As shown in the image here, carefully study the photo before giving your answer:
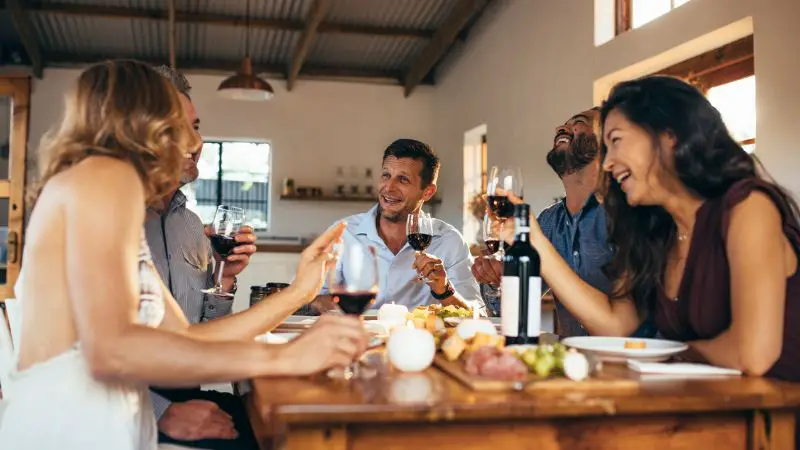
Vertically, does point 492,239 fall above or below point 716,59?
below

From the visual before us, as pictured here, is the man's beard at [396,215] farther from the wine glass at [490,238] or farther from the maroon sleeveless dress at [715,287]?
the maroon sleeveless dress at [715,287]

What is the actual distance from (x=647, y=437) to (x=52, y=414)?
99 centimetres

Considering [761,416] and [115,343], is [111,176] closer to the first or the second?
[115,343]

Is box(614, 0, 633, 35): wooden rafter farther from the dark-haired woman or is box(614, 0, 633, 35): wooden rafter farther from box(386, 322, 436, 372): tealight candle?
box(386, 322, 436, 372): tealight candle

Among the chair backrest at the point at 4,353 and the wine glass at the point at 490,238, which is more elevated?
the wine glass at the point at 490,238

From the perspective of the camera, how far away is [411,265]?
3271 mm

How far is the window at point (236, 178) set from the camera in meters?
10.5

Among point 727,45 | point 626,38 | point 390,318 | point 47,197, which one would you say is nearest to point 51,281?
point 47,197

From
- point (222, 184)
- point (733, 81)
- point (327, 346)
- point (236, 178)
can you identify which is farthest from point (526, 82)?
point (327, 346)

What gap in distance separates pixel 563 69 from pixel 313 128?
15.7ft

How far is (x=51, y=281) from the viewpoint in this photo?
1.25m

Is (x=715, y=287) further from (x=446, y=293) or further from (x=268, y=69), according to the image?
(x=268, y=69)

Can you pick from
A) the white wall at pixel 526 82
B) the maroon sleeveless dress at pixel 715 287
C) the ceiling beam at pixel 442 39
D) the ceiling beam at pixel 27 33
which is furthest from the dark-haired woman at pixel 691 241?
the ceiling beam at pixel 27 33

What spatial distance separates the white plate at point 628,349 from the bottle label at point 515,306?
3.4 inches
